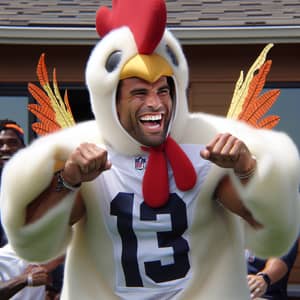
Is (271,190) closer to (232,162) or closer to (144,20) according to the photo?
(232,162)

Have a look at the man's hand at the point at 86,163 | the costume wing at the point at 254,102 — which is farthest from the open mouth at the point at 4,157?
the man's hand at the point at 86,163

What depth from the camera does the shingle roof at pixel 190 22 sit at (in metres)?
7.01

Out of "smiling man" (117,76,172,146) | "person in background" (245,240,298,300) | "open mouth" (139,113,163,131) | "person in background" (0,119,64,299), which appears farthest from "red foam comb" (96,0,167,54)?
"person in background" (0,119,64,299)

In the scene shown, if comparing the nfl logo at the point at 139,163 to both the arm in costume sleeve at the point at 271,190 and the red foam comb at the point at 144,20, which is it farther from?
the red foam comb at the point at 144,20

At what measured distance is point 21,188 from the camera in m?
2.59

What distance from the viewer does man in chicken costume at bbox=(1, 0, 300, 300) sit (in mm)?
2635

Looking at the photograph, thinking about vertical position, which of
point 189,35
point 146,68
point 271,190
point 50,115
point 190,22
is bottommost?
point 271,190

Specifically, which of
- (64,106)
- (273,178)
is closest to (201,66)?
(64,106)

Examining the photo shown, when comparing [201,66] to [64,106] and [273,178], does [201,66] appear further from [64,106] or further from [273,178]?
[273,178]

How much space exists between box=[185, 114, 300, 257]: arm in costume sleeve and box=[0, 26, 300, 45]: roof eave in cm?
428

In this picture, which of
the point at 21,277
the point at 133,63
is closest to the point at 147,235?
the point at 133,63

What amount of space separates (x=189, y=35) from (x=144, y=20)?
4305mm

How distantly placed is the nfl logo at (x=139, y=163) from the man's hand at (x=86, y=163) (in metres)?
0.32

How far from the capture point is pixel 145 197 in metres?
2.72
